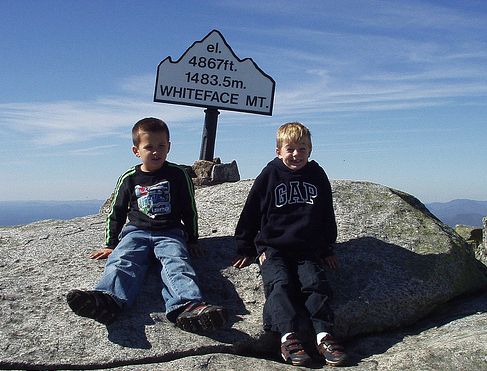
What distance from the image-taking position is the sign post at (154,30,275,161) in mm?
8523

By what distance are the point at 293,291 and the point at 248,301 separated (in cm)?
43

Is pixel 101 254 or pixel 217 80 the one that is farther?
pixel 217 80

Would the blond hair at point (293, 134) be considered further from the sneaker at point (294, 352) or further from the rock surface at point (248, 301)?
the sneaker at point (294, 352)

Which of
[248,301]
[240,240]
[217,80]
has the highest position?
[217,80]

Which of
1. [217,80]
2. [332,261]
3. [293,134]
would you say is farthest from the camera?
[217,80]

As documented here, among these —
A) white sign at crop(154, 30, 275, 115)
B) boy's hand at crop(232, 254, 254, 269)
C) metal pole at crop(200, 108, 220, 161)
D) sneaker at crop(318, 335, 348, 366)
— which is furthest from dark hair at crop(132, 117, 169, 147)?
metal pole at crop(200, 108, 220, 161)

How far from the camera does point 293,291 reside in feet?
13.1

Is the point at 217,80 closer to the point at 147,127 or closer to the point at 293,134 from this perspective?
the point at 147,127

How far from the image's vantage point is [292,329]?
3482 mm

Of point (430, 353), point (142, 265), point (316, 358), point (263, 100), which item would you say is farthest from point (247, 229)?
point (263, 100)

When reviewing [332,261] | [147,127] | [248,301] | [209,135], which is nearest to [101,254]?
[147,127]

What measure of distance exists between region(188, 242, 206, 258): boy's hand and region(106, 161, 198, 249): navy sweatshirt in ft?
0.16

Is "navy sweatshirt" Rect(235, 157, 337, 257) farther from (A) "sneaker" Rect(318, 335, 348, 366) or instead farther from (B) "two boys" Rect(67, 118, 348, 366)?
(A) "sneaker" Rect(318, 335, 348, 366)

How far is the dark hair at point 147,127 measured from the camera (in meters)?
4.46
